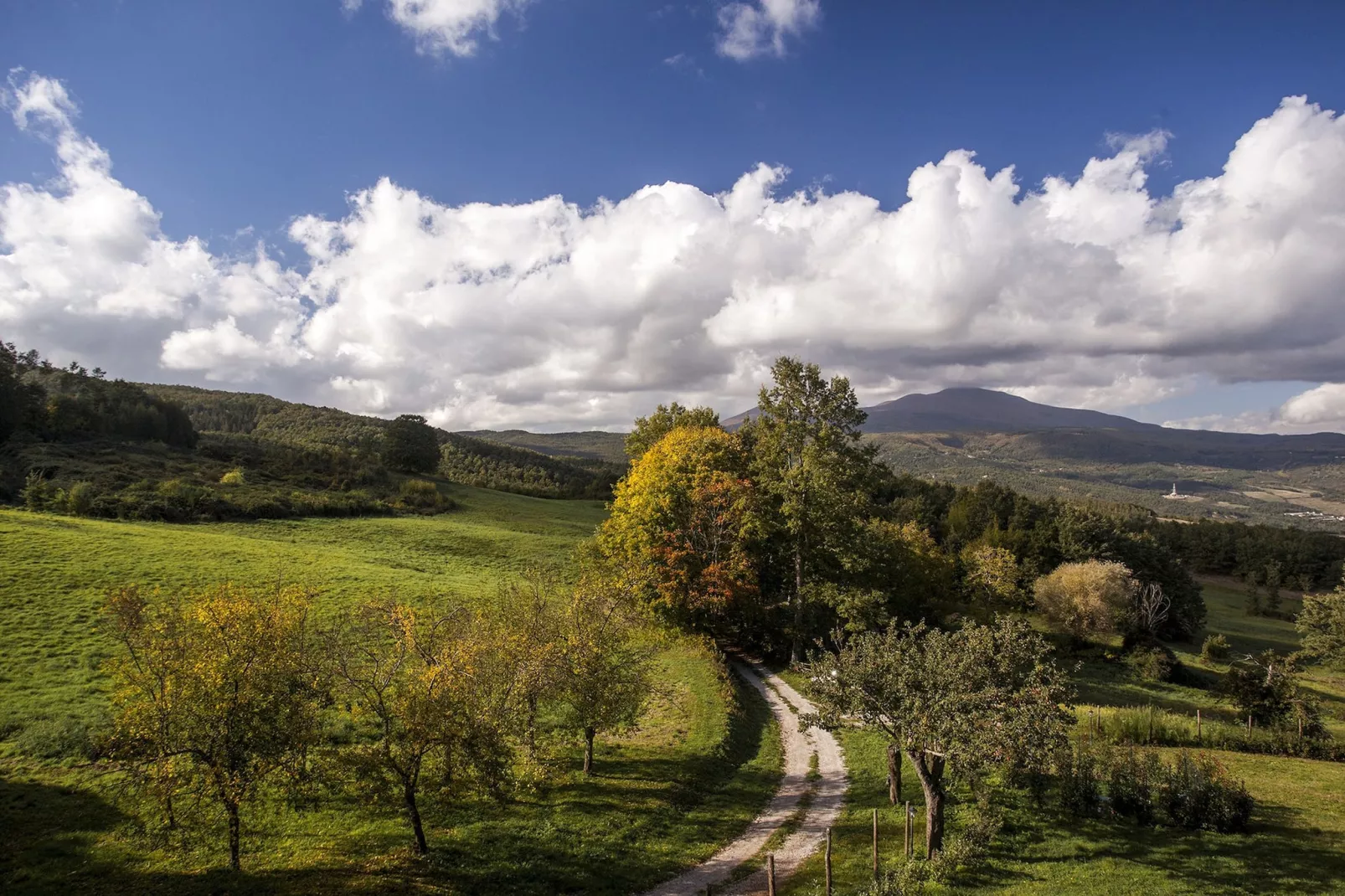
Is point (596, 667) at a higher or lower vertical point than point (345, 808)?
higher

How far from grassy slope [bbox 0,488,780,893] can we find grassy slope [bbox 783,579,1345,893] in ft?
13.2

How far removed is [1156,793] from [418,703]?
78.1 ft

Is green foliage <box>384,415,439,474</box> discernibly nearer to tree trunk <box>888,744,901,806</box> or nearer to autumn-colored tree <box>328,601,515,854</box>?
autumn-colored tree <box>328,601,515,854</box>

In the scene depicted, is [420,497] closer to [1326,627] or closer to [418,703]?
[418,703]

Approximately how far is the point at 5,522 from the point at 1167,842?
223 ft

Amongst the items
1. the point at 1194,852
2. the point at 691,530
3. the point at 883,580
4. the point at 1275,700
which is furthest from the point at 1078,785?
the point at 691,530

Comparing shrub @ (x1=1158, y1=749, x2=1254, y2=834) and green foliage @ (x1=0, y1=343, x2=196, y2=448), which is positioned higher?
green foliage @ (x1=0, y1=343, x2=196, y2=448)

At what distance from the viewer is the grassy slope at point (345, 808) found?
49.7ft

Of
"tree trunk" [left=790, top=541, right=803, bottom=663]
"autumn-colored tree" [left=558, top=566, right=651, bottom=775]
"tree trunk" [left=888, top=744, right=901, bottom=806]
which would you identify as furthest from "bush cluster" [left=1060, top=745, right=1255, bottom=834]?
"tree trunk" [left=790, top=541, right=803, bottom=663]

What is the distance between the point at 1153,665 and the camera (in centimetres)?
4725

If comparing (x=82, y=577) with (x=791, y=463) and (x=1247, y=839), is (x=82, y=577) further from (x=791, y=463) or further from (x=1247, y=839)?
(x=1247, y=839)

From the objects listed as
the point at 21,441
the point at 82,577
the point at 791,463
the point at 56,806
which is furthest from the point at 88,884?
the point at 21,441

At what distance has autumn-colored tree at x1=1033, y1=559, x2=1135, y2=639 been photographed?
52938 mm

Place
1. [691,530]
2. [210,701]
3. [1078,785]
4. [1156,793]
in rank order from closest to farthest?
[210,701] < [1078,785] < [1156,793] < [691,530]
